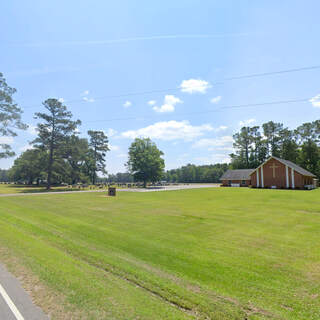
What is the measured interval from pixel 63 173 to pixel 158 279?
44.6 meters

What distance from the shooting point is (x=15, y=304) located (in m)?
4.29

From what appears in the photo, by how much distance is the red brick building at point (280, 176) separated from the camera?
41938 millimetres

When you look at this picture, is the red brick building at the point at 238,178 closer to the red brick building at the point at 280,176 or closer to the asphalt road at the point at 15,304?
the red brick building at the point at 280,176

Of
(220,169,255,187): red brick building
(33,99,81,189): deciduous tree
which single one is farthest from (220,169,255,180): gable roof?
(33,99,81,189): deciduous tree

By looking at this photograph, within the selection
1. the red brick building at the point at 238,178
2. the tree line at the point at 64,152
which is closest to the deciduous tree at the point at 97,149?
the tree line at the point at 64,152

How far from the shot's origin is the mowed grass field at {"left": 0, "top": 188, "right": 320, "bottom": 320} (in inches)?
173

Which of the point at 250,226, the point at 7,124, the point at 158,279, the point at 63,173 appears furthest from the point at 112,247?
the point at 63,173

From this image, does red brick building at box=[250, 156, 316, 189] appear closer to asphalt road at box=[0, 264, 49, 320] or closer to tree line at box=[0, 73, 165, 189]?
tree line at box=[0, 73, 165, 189]

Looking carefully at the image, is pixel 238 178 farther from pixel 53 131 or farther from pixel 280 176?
pixel 53 131

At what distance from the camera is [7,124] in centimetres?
2706

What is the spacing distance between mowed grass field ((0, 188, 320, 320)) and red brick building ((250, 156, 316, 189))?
34810 mm

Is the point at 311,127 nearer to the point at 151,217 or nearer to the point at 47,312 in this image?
the point at 151,217

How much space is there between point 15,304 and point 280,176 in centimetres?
4784

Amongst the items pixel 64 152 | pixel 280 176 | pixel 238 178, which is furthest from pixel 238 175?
pixel 64 152
